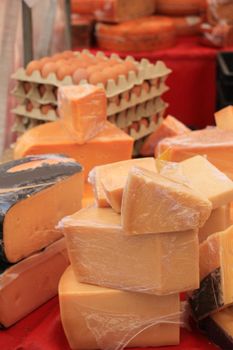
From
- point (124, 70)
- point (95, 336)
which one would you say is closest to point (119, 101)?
point (124, 70)

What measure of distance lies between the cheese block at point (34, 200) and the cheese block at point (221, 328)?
318mm

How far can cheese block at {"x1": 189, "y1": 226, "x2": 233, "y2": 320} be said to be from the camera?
2.97 ft

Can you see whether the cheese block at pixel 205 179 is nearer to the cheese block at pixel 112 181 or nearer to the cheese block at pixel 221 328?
the cheese block at pixel 112 181

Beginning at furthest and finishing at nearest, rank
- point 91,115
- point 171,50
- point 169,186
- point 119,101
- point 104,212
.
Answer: point 171,50
point 119,101
point 91,115
point 104,212
point 169,186

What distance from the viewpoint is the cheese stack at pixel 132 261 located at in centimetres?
85

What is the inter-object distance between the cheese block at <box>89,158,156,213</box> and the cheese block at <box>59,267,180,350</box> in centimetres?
14

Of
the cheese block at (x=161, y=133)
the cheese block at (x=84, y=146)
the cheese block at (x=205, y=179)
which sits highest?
the cheese block at (x=205, y=179)

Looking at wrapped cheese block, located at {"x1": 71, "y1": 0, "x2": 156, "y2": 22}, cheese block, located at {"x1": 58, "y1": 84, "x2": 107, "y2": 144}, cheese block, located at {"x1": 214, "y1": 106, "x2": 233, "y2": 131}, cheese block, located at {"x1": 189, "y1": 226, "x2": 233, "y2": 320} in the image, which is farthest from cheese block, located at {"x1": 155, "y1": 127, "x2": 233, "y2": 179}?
wrapped cheese block, located at {"x1": 71, "y1": 0, "x2": 156, "y2": 22}

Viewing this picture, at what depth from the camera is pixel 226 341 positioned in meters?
0.89

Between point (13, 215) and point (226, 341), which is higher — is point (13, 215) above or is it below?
above

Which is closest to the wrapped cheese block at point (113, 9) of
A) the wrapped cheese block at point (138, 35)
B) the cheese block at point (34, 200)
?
the wrapped cheese block at point (138, 35)

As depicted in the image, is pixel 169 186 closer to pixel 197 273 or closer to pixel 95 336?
pixel 197 273

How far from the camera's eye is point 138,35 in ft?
8.91

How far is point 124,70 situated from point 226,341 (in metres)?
0.95
